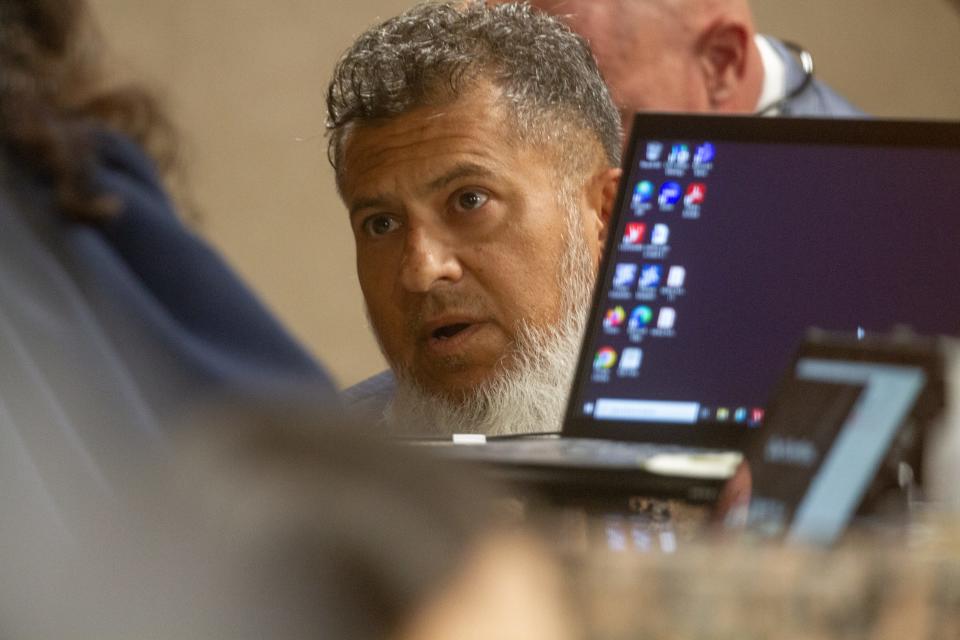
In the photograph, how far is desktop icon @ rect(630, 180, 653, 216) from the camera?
129 centimetres

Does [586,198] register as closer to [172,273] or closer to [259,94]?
[172,273]

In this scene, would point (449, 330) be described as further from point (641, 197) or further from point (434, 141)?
point (641, 197)

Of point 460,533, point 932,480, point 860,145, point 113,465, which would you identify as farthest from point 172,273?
point 860,145

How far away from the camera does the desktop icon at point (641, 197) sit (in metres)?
1.29

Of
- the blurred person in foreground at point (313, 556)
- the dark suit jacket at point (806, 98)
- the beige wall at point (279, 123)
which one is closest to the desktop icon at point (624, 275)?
the blurred person in foreground at point (313, 556)

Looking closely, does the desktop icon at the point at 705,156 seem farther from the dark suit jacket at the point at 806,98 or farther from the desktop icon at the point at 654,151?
the dark suit jacket at the point at 806,98

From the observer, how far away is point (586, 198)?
79.5 inches

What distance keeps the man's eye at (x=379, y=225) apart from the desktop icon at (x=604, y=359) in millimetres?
676

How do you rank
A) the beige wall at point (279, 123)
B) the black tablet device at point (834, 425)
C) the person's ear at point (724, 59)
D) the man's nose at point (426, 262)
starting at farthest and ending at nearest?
the beige wall at point (279, 123) → the person's ear at point (724, 59) → the man's nose at point (426, 262) → the black tablet device at point (834, 425)

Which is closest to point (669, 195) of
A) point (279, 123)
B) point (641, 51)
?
point (641, 51)

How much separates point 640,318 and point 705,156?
15 cm

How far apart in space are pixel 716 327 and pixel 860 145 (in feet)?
0.64

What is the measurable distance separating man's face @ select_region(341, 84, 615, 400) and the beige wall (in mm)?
1974

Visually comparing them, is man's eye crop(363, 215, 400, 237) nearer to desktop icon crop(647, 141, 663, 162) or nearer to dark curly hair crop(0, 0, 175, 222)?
desktop icon crop(647, 141, 663, 162)
